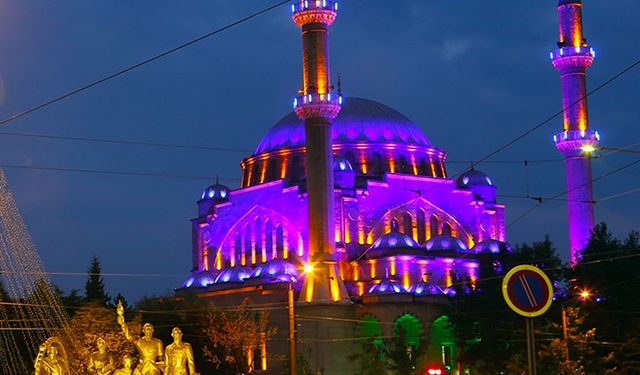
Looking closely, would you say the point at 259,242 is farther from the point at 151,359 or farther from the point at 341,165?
the point at 151,359

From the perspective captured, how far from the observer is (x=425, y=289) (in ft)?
191

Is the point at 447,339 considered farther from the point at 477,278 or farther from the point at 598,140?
the point at 598,140

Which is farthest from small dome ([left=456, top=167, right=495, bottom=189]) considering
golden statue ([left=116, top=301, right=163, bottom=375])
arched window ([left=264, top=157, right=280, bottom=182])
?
golden statue ([left=116, top=301, right=163, bottom=375])

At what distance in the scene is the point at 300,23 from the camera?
5231 cm

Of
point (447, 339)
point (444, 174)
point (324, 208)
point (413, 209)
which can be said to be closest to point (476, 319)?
point (447, 339)

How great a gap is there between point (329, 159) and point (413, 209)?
14188mm

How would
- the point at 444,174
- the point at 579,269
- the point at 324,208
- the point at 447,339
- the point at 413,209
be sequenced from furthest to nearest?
the point at 444,174
the point at 413,209
the point at 447,339
the point at 324,208
the point at 579,269

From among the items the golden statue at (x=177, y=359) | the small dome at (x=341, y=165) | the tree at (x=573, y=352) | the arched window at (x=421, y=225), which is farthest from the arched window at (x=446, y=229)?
the golden statue at (x=177, y=359)

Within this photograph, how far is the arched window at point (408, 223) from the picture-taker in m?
64.5

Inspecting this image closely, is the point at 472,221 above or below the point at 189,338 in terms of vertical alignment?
above

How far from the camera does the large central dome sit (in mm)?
67438

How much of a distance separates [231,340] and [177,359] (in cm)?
2557

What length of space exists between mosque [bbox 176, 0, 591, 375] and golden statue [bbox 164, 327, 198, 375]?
97.4 feet

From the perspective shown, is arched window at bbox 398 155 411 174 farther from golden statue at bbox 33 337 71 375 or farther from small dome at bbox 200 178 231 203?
golden statue at bbox 33 337 71 375
